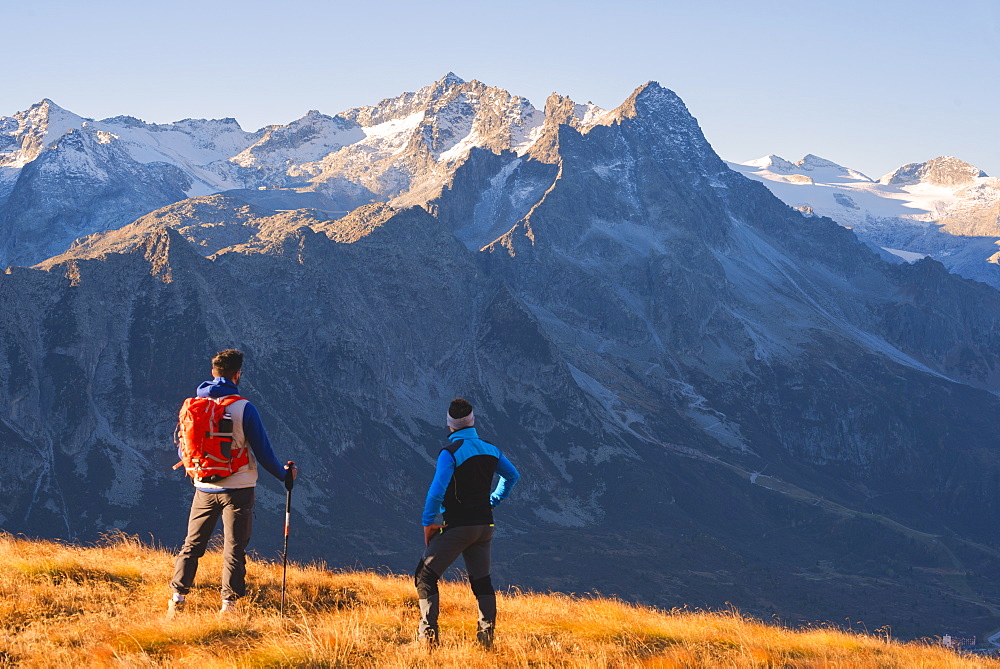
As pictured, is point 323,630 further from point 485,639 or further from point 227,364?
point 227,364

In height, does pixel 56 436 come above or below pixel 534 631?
below

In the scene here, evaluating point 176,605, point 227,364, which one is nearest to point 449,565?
point 176,605

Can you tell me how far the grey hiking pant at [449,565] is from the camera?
14914 millimetres

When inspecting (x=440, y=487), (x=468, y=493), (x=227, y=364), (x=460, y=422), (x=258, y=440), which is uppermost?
(x=227, y=364)

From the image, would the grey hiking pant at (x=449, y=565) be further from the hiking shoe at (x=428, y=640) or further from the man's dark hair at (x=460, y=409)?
the man's dark hair at (x=460, y=409)

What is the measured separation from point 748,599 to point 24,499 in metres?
144

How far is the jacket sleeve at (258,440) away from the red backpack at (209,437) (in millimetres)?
253

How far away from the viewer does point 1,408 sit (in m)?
192

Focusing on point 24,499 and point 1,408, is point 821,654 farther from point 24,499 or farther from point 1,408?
point 1,408

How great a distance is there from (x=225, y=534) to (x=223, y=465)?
1259 mm

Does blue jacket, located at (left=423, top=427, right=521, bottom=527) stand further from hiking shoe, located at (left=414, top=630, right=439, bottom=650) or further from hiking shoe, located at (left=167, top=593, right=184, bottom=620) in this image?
hiking shoe, located at (left=167, top=593, right=184, bottom=620)

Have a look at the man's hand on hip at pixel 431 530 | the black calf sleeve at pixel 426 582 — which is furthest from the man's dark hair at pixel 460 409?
the black calf sleeve at pixel 426 582

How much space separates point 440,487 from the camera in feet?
49.0

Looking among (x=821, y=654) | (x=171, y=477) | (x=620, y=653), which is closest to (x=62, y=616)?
(x=620, y=653)
